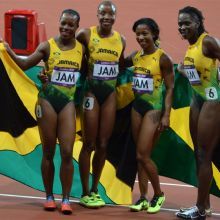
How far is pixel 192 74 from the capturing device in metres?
7.52

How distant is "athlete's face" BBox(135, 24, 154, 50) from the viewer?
25.6 ft

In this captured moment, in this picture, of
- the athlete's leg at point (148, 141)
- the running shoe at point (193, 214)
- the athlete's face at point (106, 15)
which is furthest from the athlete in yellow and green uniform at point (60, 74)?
the running shoe at point (193, 214)

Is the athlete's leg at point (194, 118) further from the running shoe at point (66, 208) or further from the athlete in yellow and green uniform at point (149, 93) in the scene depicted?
the running shoe at point (66, 208)

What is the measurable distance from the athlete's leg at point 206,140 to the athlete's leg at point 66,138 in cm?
117

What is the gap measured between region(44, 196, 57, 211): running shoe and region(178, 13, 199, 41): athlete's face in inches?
77.6

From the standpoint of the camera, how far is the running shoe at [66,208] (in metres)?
7.80

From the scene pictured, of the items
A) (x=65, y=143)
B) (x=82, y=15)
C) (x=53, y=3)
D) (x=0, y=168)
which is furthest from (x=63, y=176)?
(x=53, y=3)

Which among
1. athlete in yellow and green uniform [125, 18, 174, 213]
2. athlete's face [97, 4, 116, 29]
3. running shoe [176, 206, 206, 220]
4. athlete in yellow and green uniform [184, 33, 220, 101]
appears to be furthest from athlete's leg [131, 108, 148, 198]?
athlete's face [97, 4, 116, 29]

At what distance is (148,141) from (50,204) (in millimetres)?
1085

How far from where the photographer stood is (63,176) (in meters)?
7.81

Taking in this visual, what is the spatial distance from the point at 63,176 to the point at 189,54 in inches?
63.3

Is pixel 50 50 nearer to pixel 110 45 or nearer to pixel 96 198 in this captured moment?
pixel 110 45

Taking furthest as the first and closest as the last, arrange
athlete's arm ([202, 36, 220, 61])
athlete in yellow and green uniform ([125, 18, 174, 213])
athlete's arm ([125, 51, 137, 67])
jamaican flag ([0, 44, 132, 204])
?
jamaican flag ([0, 44, 132, 204]) → athlete's arm ([125, 51, 137, 67]) → athlete in yellow and green uniform ([125, 18, 174, 213]) → athlete's arm ([202, 36, 220, 61])

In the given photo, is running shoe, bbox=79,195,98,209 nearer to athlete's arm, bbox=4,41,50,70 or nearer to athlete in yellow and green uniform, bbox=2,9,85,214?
athlete in yellow and green uniform, bbox=2,9,85,214
